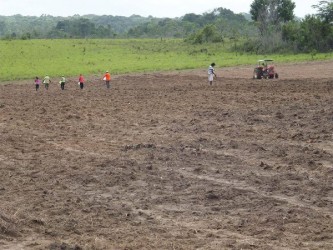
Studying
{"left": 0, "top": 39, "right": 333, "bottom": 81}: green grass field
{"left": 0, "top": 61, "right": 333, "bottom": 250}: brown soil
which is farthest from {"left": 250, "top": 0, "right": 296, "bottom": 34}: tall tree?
{"left": 0, "top": 61, "right": 333, "bottom": 250}: brown soil

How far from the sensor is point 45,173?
12281 millimetres

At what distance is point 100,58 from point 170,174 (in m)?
37.8

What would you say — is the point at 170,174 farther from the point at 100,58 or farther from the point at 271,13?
the point at 271,13

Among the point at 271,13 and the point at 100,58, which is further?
the point at 271,13

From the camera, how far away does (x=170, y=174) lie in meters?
A: 11.9

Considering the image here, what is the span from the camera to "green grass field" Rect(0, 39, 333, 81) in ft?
131

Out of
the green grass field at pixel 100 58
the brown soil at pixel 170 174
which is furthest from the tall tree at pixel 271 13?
the brown soil at pixel 170 174

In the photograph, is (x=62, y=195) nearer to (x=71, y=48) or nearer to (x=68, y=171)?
(x=68, y=171)

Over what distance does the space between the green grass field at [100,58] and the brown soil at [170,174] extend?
659 inches

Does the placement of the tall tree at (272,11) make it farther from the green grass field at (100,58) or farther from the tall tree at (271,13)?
the green grass field at (100,58)

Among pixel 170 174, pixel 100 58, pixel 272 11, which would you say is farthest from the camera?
pixel 272 11

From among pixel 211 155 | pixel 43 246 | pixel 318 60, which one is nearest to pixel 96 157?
pixel 211 155

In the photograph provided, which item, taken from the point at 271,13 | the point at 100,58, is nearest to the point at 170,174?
the point at 100,58

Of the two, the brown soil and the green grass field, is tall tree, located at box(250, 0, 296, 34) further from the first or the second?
the brown soil
